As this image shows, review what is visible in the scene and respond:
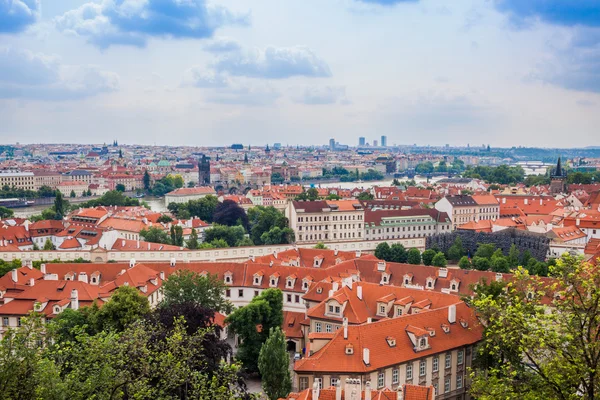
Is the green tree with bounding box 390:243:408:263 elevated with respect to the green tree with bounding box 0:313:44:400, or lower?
lower

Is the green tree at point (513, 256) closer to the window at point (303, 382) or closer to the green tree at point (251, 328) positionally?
the green tree at point (251, 328)

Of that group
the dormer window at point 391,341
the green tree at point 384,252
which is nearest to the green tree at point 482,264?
the green tree at point 384,252

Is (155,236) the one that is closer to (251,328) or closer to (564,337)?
(251,328)

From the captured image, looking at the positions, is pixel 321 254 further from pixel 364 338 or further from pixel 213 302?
pixel 364 338

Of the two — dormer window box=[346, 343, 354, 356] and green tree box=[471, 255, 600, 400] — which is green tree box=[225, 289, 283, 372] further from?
green tree box=[471, 255, 600, 400]

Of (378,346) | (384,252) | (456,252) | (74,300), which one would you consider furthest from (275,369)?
(456,252)

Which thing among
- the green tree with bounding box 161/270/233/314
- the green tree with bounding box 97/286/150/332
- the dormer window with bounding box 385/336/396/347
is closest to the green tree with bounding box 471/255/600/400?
the dormer window with bounding box 385/336/396/347
